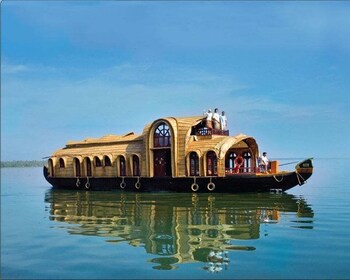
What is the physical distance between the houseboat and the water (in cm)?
457

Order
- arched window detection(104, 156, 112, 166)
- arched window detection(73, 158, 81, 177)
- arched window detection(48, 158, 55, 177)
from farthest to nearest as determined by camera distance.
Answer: arched window detection(48, 158, 55, 177), arched window detection(73, 158, 81, 177), arched window detection(104, 156, 112, 166)

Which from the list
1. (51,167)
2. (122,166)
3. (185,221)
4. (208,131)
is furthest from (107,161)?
(185,221)

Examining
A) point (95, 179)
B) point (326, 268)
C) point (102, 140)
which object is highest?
point (102, 140)

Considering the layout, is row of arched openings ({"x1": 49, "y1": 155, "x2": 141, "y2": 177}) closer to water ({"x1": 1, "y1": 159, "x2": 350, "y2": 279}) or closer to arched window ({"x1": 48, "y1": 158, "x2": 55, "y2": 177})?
arched window ({"x1": 48, "y1": 158, "x2": 55, "y2": 177})

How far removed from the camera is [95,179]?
22.0 meters

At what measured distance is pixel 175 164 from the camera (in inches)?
740

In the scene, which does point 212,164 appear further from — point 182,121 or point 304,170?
point 304,170

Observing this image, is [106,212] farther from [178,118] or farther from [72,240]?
[178,118]

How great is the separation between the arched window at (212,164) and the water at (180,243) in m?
5.44

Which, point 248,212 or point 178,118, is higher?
point 178,118

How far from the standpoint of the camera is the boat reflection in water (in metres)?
7.18

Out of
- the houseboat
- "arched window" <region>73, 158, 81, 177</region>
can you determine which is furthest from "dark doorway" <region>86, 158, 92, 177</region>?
"arched window" <region>73, 158, 81, 177</region>

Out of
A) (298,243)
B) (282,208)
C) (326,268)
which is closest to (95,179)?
(282,208)

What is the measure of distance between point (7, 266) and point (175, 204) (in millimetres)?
8126
